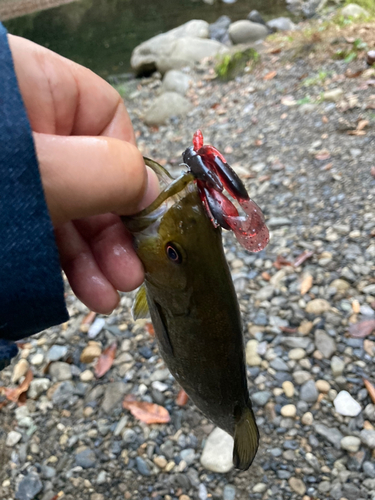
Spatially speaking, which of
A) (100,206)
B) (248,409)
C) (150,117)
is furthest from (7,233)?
(150,117)

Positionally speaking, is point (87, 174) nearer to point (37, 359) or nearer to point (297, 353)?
point (297, 353)

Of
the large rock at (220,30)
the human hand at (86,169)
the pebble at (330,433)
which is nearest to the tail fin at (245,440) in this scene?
the human hand at (86,169)

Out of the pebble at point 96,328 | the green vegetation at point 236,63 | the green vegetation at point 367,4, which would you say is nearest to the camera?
the pebble at point 96,328

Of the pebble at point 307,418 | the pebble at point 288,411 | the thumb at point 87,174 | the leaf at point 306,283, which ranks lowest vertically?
the pebble at point 288,411

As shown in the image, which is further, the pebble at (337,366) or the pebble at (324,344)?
the pebble at (324,344)

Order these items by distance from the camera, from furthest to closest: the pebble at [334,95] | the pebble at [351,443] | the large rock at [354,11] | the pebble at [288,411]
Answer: the large rock at [354,11], the pebble at [334,95], the pebble at [288,411], the pebble at [351,443]

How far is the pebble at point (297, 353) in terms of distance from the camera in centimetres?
283

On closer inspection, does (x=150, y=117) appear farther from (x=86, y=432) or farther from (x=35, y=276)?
(x=35, y=276)

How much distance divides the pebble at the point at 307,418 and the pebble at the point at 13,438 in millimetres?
1781

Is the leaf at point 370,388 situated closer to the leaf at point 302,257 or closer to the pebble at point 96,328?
the leaf at point 302,257

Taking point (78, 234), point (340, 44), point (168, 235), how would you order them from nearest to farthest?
1. point (168, 235)
2. point (78, 234)
3. point (340, 44)

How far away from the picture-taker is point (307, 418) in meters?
2.52

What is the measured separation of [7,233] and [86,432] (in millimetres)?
2061

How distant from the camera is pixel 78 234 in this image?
1.61 m
